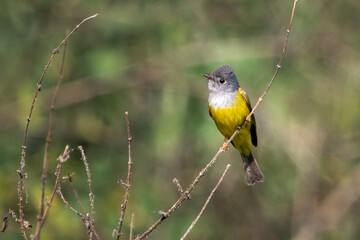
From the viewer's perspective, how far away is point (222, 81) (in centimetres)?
520

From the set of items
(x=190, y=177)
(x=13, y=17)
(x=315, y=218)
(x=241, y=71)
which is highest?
(x=13, y=17)

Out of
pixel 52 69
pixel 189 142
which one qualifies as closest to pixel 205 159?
pixel 189 142

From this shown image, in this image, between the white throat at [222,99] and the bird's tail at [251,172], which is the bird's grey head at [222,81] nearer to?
the white throat at [222,99]

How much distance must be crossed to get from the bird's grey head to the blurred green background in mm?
1272

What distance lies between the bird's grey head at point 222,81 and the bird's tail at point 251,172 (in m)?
0.97

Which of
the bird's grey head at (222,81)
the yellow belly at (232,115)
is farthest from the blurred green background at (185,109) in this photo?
the bird's grey head at (222,81)

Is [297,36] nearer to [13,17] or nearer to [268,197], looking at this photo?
[268,197]

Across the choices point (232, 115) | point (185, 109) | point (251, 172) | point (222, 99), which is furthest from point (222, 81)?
point (185, 109)

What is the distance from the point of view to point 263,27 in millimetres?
7992

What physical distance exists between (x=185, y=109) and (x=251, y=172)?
1382 millimetres

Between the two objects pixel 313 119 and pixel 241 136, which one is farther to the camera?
pixel 313 119

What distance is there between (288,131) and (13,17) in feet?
11.2

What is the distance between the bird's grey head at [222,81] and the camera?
203 inches

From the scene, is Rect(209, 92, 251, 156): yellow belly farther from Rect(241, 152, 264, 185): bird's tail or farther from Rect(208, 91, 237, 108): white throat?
Rect(241, 152, 264, 185): bird's tail
